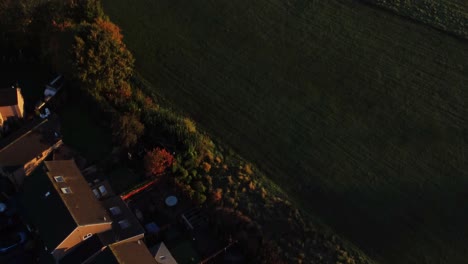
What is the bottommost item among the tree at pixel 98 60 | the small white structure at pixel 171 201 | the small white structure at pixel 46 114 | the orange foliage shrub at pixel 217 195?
the small white structure at pixel 171 201


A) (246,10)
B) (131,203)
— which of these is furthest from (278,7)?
(131,203)

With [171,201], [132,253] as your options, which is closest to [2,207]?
[132,253]

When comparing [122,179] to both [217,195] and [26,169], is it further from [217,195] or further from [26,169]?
[217,195]

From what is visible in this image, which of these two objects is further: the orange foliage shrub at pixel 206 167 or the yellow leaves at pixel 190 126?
the yellow leaves at pixel 190 126

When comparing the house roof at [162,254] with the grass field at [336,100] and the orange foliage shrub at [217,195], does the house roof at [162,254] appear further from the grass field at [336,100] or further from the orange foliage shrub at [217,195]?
the grass field at [336,100]

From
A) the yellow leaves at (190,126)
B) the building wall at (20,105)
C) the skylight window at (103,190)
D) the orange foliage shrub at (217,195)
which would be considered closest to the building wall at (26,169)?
the building wall at (20,105)

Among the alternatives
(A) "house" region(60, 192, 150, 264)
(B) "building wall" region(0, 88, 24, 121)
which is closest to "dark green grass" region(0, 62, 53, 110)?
(B) "building wall" region(0, 88, 24, 121)

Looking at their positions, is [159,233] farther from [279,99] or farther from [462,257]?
[462,257]
